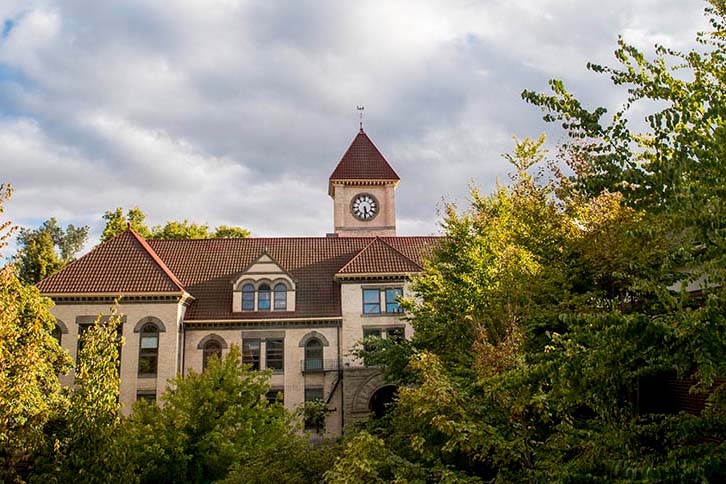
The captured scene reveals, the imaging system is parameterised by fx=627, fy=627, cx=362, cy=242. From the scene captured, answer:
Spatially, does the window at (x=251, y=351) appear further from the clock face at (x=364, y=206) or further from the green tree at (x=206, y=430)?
the clock face at (x=364, y=206)

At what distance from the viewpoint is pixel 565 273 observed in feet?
38.0

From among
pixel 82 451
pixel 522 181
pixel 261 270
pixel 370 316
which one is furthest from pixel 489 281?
pixel 261 270

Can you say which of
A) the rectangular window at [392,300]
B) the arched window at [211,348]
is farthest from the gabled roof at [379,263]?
the arched window at [211,348]

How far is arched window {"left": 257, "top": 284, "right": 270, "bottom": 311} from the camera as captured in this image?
33.5 metres

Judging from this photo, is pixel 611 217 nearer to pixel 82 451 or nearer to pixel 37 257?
pixel 82 451

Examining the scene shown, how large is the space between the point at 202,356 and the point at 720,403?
94.1ft

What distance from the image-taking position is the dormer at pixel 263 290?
110 ft

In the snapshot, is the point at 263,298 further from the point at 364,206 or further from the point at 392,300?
the point at 364,206

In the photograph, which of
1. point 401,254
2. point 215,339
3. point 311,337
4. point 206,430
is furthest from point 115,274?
point 206,430

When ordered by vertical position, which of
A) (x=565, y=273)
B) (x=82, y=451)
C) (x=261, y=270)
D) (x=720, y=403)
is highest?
(x=261, y=270)

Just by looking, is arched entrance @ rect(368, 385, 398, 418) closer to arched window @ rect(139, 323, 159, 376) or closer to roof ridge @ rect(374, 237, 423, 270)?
roof ridge @ rect(374, 237, 423, 270)

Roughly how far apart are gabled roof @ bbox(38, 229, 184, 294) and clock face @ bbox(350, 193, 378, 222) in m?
17.2

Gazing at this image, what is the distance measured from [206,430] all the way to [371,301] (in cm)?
1801

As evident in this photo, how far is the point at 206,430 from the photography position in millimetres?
16172
